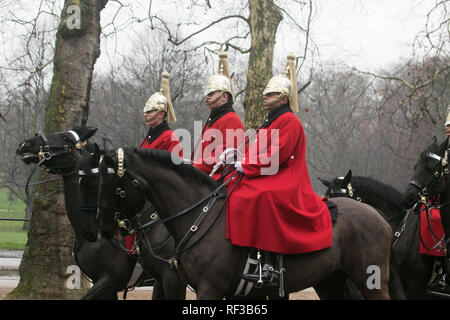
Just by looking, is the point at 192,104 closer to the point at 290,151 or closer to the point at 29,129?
the point at 29,129

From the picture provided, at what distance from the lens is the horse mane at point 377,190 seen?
25.8 feet

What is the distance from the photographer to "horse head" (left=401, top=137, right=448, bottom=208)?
689 centimetres

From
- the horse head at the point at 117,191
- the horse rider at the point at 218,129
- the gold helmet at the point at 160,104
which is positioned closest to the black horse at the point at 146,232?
the horse head at the point at 117,191

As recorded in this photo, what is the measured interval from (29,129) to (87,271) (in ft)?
64.8

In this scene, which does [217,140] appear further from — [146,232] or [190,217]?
[190,217]

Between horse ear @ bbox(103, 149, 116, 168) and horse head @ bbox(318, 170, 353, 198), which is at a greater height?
horse ear @ bbox(103, 149, 116, 168)

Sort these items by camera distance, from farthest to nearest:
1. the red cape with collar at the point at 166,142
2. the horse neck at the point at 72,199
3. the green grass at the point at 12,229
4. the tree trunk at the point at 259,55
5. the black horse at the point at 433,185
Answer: the green grass at the point at 12,229 → the tree trunk at the point at 259,55 → the red cape with collar at the point at 166,142 → the black horse at the point at 433,185 → the horse neck at the point at 72,199

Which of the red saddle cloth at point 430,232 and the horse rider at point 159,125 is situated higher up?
the horse rider at point 159,125

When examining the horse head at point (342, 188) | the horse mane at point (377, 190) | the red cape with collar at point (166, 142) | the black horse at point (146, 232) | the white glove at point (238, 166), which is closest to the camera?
the white glove at point (238, 166)

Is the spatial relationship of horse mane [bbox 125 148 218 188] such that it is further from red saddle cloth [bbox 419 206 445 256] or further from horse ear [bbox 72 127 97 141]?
red saddle cloth [bbox 419 206 445 256]

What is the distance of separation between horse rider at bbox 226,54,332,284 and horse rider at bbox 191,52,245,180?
0.95 m

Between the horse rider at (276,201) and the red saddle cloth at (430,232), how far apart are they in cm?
250

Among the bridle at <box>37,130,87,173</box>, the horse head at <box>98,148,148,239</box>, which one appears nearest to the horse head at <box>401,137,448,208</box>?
the horse head at <box>98,148,148,239</box>

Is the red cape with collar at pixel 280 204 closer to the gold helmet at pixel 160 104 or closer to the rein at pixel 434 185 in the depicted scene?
the rein at pixel 434 185
